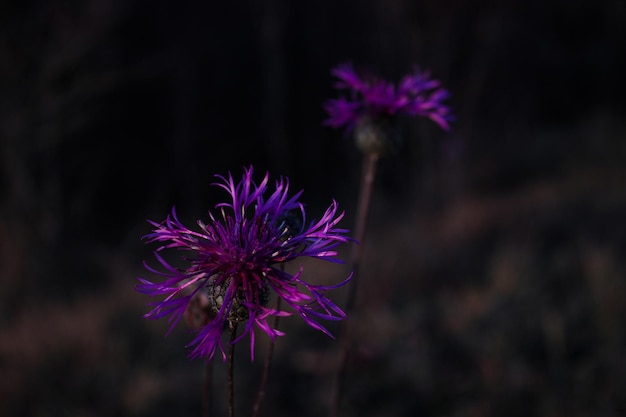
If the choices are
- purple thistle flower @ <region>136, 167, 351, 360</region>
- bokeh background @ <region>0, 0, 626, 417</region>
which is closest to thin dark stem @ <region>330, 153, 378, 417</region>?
purple thistle flower @ <region>136, 167, 351, 360</region>

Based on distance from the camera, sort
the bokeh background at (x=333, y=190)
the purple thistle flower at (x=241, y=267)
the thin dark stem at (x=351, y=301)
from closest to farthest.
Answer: the purple thistle flower at (x=241, y=267), the thin dark stem at (x=351, y=301), the bokeh background at (x=333, y=190)

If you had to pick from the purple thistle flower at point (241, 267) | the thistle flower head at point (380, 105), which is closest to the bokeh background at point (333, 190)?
the thistle flower head at point (380, 105)

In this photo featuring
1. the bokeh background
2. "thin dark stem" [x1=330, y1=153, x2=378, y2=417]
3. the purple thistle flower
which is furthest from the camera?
the bokeh background

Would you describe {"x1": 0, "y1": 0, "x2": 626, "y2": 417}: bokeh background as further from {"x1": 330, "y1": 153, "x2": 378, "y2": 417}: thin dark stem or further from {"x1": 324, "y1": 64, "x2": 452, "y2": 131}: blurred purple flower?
{"x1": 324, "y1": 64, "x2": 452, "y2": 131}: blurred purple flower

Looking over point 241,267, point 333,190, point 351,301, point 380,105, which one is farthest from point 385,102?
point 333,190

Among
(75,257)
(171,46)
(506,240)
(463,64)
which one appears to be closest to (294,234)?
(506,240)

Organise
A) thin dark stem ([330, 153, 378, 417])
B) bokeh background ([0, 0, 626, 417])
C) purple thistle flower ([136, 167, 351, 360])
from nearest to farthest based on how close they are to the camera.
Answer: purple thistle flower ([136, 167, 351, 360]) < thin dark stem ([330, 153, 378, 417]) < bokeh background ([0, 0, 626, 417])

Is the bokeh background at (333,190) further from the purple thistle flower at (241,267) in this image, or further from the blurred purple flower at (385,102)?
the purple thistle flower at (241,267)
